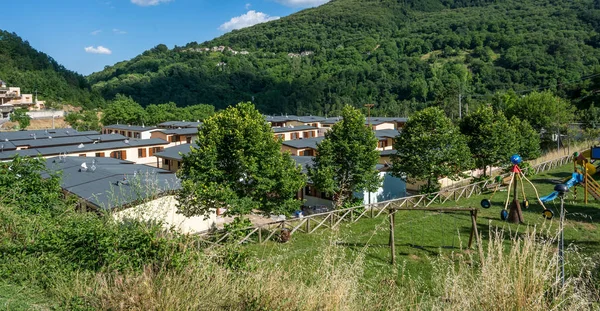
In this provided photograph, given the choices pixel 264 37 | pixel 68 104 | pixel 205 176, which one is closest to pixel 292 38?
pixel 264 37

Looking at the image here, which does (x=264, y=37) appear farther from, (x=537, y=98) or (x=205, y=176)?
(x=205, y=176)

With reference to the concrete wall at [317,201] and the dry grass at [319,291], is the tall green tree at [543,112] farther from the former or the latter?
the dry grass at [319,291]

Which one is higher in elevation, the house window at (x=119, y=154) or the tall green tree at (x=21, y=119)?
the tall green tree at (x=21, y=119)

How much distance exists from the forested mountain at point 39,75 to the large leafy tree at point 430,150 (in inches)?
2510

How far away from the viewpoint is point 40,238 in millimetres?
5555

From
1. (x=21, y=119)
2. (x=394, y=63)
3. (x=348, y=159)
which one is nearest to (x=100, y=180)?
(x=348, y=159)

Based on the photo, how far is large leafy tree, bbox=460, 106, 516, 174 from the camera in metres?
23.0

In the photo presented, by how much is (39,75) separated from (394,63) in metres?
80.1

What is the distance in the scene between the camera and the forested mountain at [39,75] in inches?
2628

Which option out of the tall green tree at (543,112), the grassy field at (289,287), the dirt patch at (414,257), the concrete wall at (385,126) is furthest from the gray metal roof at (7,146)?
the tall green tree at (543,112)

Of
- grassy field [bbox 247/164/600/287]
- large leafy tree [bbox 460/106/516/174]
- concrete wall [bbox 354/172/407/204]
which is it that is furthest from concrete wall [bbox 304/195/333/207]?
large leafy tree [bbox 460/106/516/174]

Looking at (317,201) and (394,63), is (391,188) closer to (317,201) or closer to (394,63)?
(317,201)

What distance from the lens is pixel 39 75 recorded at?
71125mm

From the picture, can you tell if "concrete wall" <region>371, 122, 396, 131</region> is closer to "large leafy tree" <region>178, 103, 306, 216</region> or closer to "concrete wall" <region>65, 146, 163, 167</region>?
"concrete wall" <region>65, 146, 163, 167</region>
